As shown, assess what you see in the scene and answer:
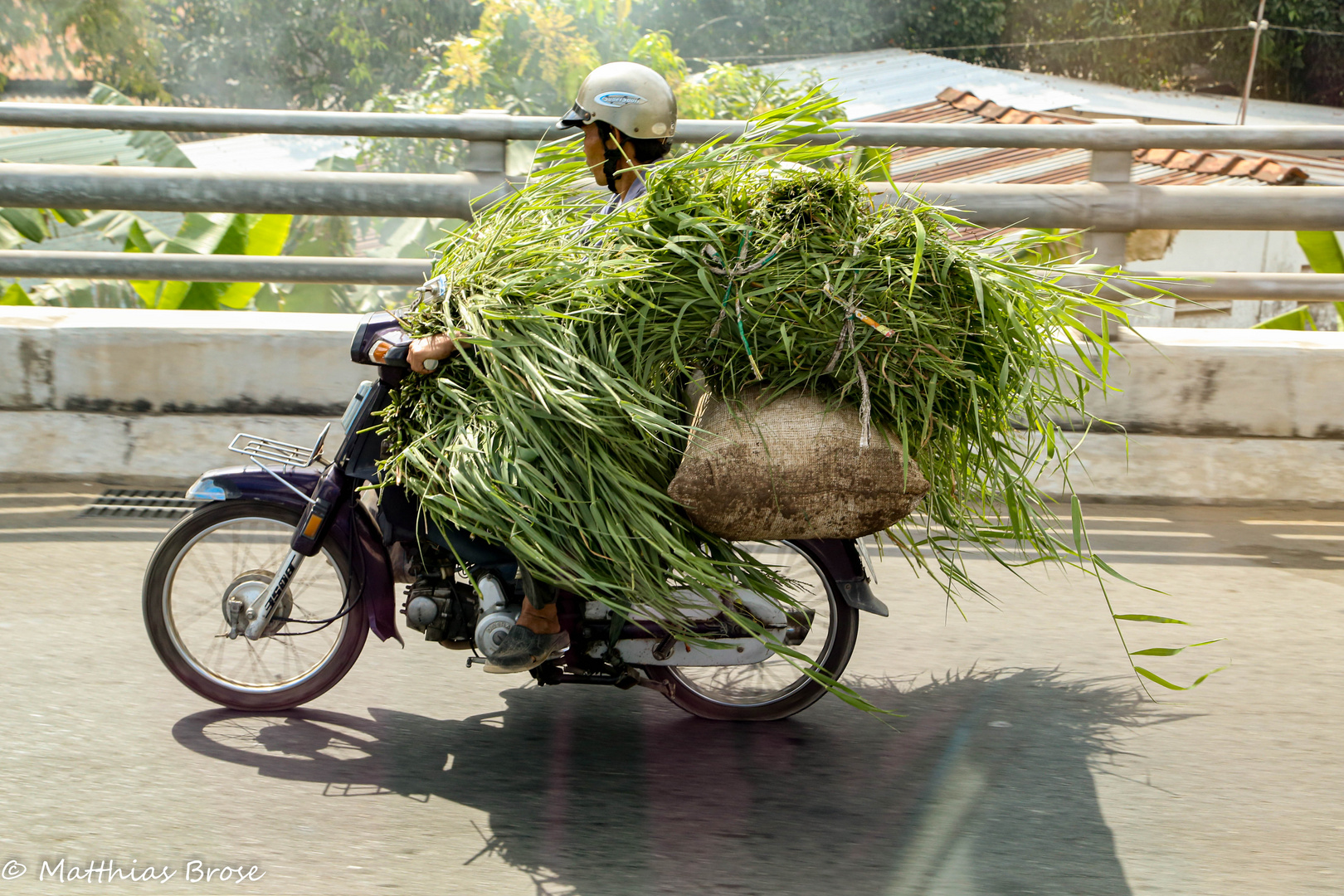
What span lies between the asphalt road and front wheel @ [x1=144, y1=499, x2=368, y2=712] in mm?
112

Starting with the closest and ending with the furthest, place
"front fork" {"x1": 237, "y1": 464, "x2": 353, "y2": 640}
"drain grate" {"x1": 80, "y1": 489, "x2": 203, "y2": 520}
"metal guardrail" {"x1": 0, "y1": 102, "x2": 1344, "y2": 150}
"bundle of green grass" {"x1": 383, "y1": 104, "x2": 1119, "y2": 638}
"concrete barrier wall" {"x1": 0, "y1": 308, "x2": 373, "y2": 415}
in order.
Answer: "bundle of green grass" {"x1": 383, "y1": 104, "x2": 1119, "y2": 638}, "front fork" {"x1": 237, "y1": 464, "x2": 353, "y2": 640}, "drain grate" {"x1": 80, "y1": 489, "x2": 203, "y2": 520}, "metal guardrail" {"x1": 0, "y1": 102, "x2": 1344, "y2": 150}, "concrete barrier wall" {"x1": 0, "y1": 308, "x2": 373, "y2": 415}

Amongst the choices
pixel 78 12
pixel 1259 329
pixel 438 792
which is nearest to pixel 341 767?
pixel 438 792

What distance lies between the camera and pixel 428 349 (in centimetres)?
352

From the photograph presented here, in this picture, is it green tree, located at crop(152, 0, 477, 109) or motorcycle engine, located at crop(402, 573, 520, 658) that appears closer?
motorcycle engine, located at crop(402, 573, 520, 658)

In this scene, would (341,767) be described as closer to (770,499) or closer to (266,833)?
(266,833)

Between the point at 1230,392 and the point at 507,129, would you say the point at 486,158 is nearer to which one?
the point at 507,129

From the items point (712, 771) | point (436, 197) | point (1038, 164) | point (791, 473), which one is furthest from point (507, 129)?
point (1038, 164)

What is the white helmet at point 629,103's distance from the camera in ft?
12.5

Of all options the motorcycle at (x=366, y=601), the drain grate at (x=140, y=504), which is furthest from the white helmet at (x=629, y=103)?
the drain grate at (x=140, y=504)

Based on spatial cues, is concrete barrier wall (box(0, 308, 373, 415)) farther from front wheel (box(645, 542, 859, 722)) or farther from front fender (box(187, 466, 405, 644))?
front wheel (box(645, 542, 859, 722))

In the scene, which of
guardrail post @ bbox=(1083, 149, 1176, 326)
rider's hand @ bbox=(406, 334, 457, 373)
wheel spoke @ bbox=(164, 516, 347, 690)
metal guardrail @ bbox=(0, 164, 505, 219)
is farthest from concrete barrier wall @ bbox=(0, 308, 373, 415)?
guardrail post @ bbox=(1083, 149, 1176, 326)

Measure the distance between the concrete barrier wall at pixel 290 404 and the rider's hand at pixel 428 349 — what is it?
240cm

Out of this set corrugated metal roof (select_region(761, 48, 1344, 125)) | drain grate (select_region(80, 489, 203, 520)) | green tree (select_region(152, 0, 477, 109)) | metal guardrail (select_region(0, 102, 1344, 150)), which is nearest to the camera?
drain grate (select_region(80, 489, 203, 520))

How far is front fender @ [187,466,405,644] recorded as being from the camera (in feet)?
12.6
